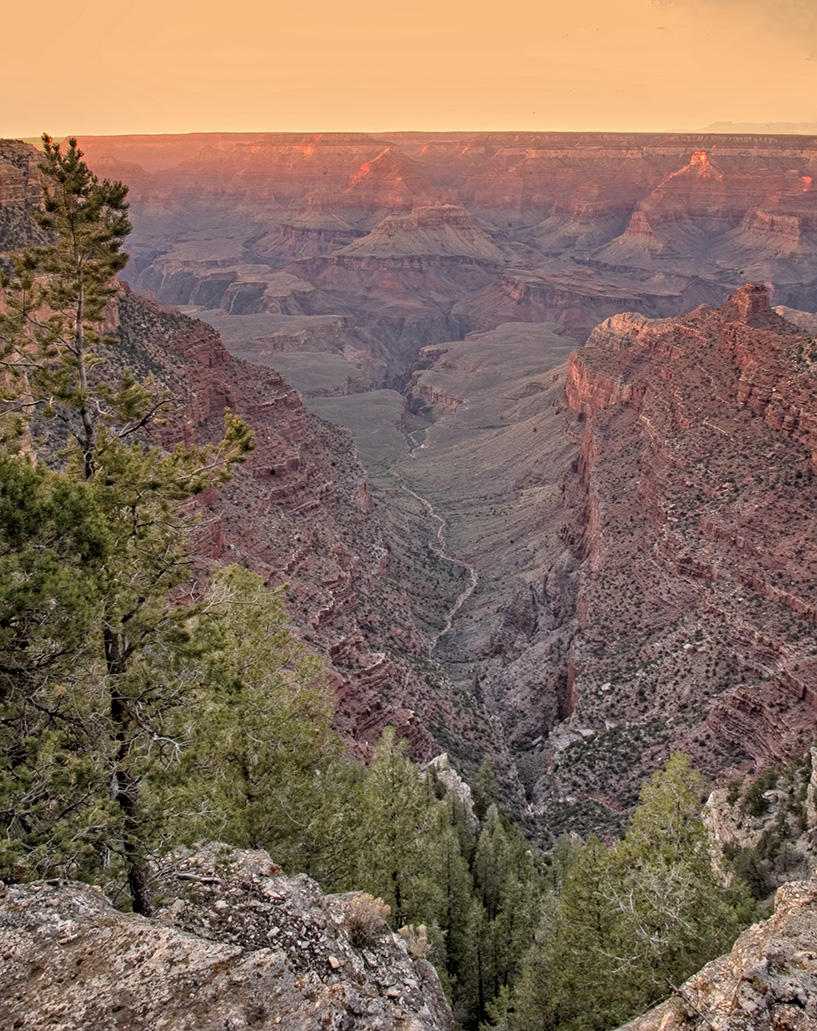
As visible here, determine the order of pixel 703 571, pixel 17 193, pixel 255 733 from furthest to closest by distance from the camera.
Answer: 1. pixel 17 193
2. pixel 703 571
3. pixel 255 733

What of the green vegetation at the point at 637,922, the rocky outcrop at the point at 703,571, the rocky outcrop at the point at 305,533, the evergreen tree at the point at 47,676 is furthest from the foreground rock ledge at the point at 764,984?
the rocky outcrop at the point at 305,533

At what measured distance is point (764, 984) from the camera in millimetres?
7984

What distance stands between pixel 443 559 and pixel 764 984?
199 feet

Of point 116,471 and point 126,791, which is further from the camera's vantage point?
point 116,471

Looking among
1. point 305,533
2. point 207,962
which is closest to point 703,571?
point 305,533

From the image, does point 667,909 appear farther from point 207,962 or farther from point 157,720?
point 157,720

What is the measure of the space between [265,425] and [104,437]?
138ft

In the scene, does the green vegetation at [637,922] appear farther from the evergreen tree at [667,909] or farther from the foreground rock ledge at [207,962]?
the foreground rock ledge at [207,962]

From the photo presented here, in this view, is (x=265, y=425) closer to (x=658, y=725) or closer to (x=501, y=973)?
(x=658, y=725)

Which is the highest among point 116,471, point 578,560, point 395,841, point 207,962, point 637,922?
point 116,471

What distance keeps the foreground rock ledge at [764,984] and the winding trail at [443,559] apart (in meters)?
41.0

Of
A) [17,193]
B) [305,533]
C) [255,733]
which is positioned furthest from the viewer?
[305,533]

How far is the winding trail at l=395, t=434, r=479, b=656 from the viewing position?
55884 mm

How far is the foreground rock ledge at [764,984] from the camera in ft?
25.4
